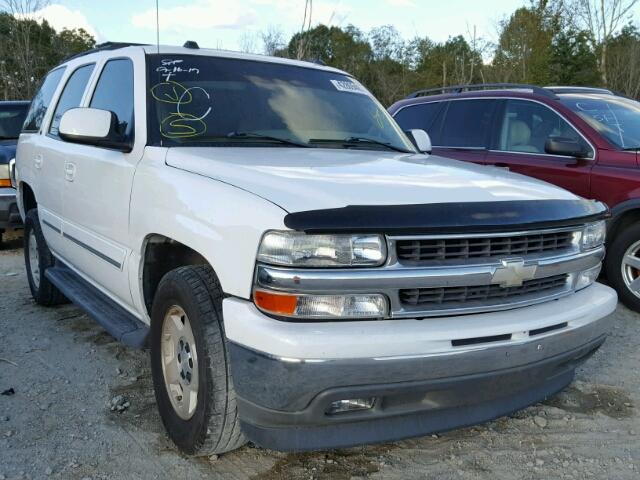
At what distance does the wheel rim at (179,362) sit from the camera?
2682mm

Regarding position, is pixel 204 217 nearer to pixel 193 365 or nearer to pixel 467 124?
pixel 193 365

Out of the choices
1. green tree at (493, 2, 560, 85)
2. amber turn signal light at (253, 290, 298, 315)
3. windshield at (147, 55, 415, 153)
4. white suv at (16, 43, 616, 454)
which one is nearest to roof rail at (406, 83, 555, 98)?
windshield at (147, 55, 415, 153)

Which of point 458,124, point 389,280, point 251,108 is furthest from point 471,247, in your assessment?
point 458,124

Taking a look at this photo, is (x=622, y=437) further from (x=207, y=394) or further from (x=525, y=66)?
(x=525, y=66)

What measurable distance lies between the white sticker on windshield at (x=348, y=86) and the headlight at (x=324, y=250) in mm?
2090

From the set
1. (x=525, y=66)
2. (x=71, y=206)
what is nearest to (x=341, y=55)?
(x=525, y=66)

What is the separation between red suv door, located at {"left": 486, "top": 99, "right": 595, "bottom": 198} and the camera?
5371mm

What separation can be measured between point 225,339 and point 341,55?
35.4 meters

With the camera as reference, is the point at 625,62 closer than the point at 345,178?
No

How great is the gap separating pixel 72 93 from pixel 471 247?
135 inches

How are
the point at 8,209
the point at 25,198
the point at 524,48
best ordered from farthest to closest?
the point at 524,48 < the point at 8,209 < the point at 25,198

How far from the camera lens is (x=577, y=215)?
2686 millimetres

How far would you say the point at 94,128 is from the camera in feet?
10.7

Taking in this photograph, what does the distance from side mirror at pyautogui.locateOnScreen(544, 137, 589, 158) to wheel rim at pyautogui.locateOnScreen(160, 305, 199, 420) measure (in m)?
3.78
